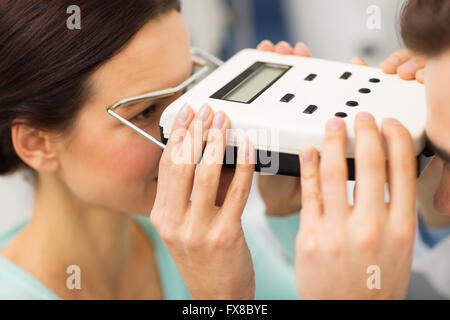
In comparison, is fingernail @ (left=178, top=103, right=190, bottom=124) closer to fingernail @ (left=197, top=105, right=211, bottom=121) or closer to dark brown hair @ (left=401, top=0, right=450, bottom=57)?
fingernail @ (left=197, top=105, right=211, bottom=121)

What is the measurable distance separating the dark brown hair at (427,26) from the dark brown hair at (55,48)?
36cm

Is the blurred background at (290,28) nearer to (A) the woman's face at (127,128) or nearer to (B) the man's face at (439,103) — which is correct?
(A) the woman's face at (127,128)

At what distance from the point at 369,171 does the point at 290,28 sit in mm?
2155

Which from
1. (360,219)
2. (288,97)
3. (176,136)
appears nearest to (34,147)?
(176,136)

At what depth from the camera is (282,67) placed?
700 mm

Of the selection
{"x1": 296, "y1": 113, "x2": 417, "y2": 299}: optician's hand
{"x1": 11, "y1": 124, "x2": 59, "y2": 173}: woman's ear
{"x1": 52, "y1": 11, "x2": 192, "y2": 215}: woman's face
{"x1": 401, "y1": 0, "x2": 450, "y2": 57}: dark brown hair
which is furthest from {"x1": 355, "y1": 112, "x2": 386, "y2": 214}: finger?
{"x1": 11, "y1": 124, "x2": 59, "y2": 173}: woman's ear

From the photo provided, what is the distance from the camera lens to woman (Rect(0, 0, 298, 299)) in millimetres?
585

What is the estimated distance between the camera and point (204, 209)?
576mm

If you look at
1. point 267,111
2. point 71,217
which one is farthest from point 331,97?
point 71,217

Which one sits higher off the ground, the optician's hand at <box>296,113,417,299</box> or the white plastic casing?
the white plastic casing

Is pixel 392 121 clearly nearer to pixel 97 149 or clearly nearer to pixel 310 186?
pixel 310 186

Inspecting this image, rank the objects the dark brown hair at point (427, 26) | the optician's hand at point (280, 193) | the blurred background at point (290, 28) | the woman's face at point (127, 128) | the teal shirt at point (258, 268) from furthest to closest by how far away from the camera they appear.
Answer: the blurred background at point (290, 28)
the teal shirt at point (258, 268)
the optician's hand at point (280, 193)
the woman's face at point (127, 128)
the dark brown hair at point (427, 26)

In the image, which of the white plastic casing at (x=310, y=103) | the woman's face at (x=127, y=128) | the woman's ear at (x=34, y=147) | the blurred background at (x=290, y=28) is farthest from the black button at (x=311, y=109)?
the blurred background at (x=290, y=28)

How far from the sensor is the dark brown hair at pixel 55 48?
0.65 metres
